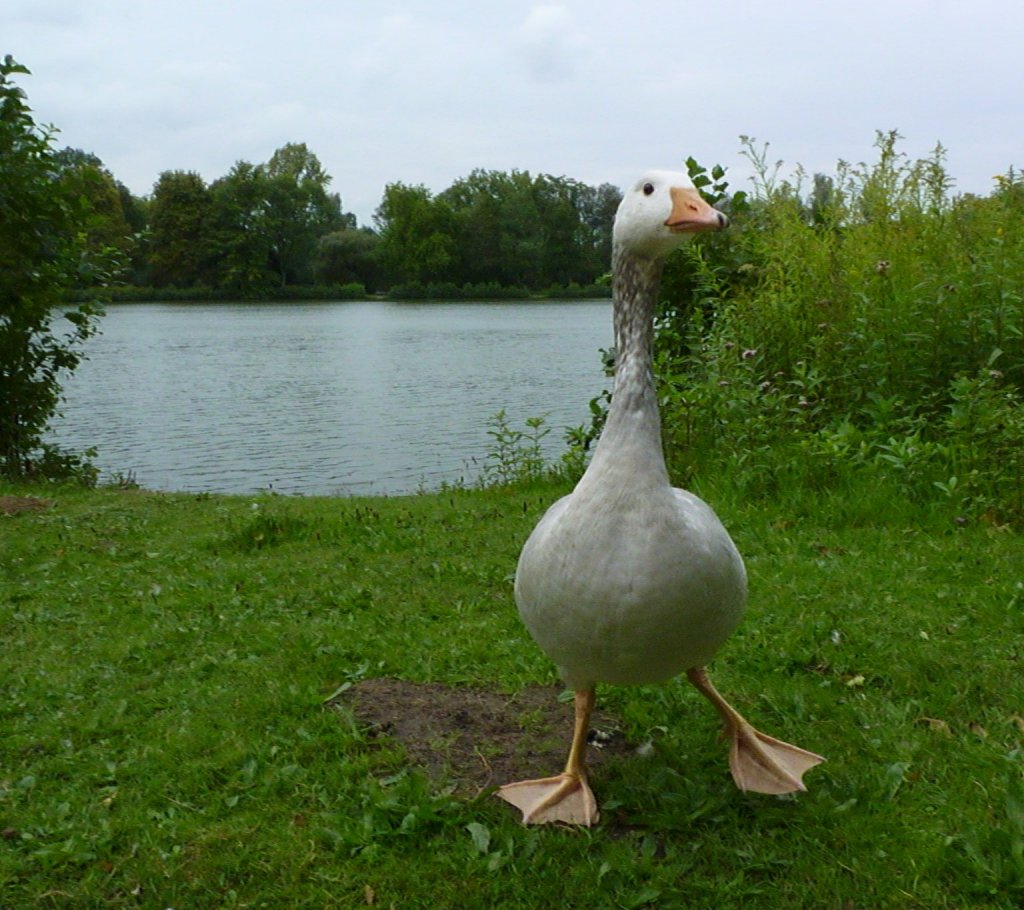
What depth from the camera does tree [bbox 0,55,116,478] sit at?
31.7 feet

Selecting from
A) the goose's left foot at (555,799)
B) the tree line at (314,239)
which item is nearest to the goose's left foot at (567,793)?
the goose's left foot at (555,799)

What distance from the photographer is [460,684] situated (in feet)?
15.7

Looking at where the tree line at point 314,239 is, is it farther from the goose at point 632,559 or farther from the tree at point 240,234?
the goose at point 632,559

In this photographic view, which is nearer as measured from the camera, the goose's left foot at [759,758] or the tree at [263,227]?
the goose's left foot at [759,758]

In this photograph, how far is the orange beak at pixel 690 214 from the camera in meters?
3.15

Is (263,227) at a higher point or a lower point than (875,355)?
higher

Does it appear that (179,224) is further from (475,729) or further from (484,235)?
(475,729)

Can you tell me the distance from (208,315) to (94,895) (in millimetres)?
61335

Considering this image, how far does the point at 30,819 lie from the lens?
370 cm

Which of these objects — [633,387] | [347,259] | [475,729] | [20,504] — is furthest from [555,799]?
[347,259]

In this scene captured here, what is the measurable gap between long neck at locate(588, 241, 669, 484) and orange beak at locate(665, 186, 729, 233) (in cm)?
27

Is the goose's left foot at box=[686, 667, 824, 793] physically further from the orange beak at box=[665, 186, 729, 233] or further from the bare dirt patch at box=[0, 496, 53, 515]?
the bare dirt patch at box=[0, 496, 53, 515]

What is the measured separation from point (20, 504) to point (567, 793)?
24.7ft

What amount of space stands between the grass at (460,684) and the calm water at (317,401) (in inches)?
265
